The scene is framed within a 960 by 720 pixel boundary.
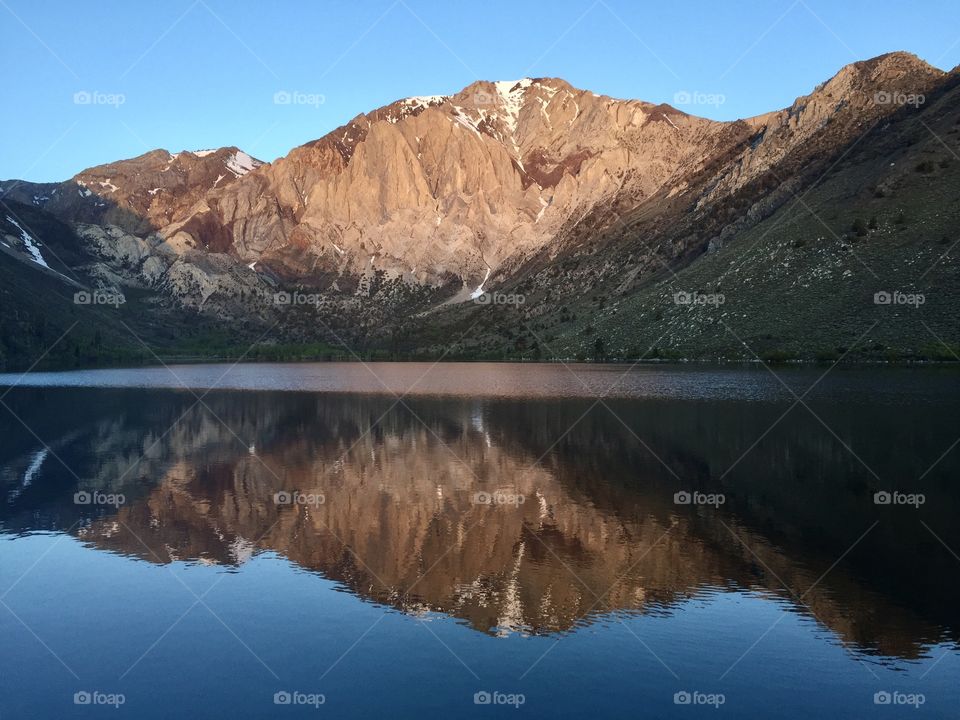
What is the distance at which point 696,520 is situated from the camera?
30703 millimetres

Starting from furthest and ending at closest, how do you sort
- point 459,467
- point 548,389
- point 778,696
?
point 548,389 < point 459,467 < point 778,696

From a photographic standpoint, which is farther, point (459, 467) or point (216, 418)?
point (216, 418)

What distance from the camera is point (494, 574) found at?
81.1ft

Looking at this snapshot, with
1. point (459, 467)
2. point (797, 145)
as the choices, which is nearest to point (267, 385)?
point (459, 467)

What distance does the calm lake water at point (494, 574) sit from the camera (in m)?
17.4

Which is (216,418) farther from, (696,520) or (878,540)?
(878,540)

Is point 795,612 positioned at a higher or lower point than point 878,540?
lower

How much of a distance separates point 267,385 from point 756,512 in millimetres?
90859

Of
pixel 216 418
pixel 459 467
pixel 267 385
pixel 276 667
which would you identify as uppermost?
pixel 267 385

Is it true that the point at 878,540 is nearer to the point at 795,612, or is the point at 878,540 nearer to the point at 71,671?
the point at 795,612

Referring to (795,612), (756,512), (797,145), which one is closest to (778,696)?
(795,612)

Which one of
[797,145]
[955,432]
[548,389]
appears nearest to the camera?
[955,432]

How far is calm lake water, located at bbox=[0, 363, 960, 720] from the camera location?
17.4 meters

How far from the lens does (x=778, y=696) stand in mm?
16875
